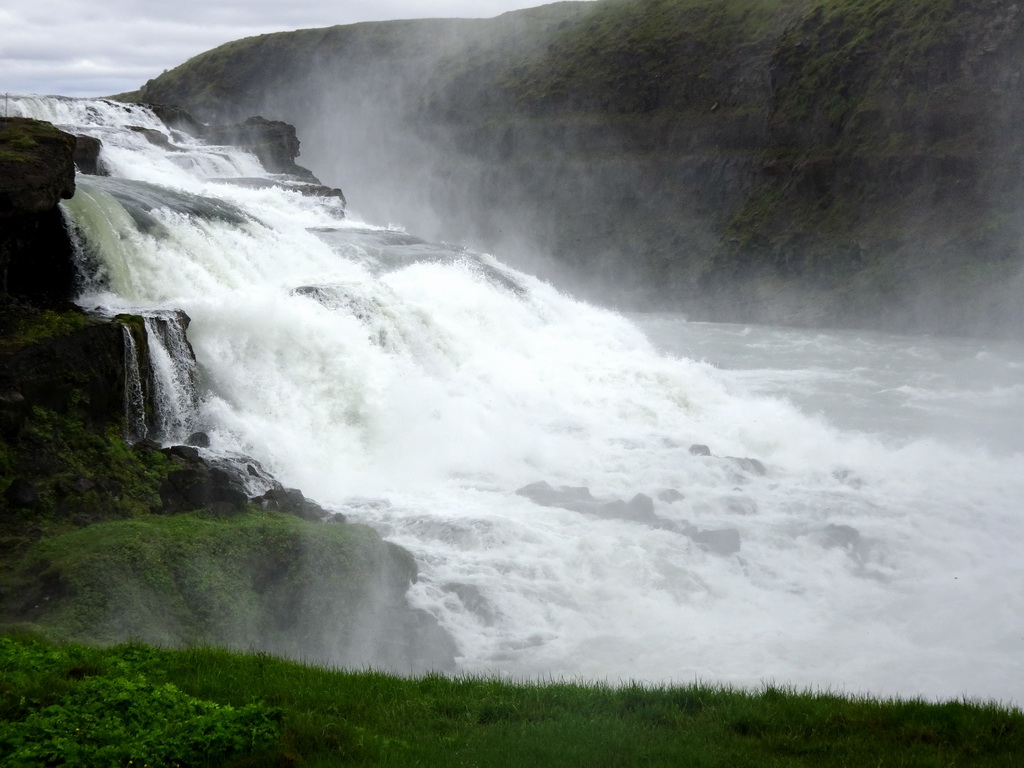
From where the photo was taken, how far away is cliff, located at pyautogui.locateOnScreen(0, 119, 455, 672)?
1105 cm

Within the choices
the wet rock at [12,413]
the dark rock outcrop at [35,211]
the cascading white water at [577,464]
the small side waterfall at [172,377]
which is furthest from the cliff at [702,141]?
the wet rock at [12,413]

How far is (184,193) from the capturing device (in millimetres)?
26109

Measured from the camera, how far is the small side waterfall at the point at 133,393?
1534 centimetres

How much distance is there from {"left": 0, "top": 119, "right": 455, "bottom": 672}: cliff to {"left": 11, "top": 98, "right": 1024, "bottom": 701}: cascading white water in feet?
3.66

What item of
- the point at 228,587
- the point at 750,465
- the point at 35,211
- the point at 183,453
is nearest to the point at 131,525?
the point at 228,587

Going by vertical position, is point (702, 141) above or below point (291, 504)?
above

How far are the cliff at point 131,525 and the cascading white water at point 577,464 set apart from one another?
112 centimetres

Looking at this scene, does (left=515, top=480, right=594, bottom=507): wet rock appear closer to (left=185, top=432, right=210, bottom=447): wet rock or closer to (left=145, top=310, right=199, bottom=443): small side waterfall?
(left=185, top=432, right=210, bottom=447): wet rock

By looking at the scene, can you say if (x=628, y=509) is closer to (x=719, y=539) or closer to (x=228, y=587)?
(x=719, y=539)

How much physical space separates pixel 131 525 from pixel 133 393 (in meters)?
4.00

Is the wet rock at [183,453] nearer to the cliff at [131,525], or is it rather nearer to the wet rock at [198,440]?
the cliff at [131,525]

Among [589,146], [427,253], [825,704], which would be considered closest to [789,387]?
[427,253]

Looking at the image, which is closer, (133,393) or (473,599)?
(473,599)

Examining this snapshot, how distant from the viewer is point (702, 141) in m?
56.2
